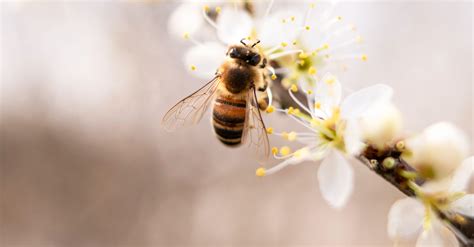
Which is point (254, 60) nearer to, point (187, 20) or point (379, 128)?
point (379, 128)

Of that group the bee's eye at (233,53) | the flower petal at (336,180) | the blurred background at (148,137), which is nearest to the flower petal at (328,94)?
the flower petal at (336,180)

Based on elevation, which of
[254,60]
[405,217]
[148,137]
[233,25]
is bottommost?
[148,137]

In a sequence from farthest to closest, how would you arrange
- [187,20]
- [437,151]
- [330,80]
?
[187,20] → [330,80] → [437,151]

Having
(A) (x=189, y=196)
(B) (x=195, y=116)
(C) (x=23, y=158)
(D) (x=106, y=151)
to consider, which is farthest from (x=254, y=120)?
(C) (x=23, y=158)

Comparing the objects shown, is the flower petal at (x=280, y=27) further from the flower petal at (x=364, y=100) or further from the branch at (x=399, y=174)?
the branch at (x=399, y=174)

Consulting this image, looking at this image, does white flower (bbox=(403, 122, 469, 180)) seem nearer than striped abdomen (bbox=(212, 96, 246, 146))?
Yes

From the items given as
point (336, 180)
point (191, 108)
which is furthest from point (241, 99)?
point (336, 180)

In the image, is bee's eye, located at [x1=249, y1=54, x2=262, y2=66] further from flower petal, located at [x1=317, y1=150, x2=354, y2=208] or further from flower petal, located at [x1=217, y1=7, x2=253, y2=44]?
flower petal, located at [x1=317, y1=150, x2=354, y2=208]

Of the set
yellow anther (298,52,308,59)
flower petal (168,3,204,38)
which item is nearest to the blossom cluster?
yellow anther (298,52,308,59)
